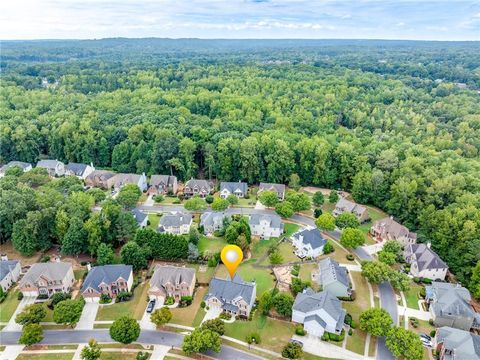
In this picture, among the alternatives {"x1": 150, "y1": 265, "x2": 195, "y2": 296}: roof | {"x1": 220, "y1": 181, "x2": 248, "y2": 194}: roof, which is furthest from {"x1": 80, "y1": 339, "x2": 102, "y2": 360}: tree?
{"x1": 220, "y1": 181, "x2": 248, "y2": 194}: roof

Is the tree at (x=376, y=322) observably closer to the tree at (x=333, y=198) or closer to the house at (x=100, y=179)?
the tree at (x=333, y=198)

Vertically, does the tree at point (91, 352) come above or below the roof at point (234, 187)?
below

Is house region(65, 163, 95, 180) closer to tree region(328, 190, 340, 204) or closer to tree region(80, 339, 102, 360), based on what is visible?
tree region(80, 339, 102, 360)

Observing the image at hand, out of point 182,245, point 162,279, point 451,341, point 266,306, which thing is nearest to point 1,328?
point 162,279

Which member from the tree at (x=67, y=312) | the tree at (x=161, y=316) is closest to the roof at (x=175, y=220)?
the tree at (x=161, y=316)

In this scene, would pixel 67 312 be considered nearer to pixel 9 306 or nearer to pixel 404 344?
pixel 9 306

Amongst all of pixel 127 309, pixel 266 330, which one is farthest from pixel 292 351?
pixel 127 309

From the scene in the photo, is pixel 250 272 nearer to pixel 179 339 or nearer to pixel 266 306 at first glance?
pixel 266 306
